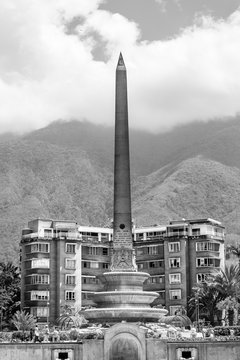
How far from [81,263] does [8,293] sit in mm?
10972

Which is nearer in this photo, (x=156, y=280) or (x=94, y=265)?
(x=156, y=280)

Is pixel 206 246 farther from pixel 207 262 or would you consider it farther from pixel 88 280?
pixel 88 280

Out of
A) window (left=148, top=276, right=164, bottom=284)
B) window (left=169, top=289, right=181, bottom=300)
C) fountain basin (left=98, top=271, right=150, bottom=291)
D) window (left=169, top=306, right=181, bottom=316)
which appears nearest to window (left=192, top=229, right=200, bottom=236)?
window (left=148, top=276, right=164, bottom=284)

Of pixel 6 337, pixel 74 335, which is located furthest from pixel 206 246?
pixel 74 335

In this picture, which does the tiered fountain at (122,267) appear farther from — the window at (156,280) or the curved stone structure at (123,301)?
the window at (156,280)

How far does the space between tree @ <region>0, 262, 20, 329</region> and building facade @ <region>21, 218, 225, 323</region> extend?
10.9ft

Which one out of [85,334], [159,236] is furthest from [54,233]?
[85,334]

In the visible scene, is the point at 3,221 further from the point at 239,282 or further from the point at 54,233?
the point at 239,282

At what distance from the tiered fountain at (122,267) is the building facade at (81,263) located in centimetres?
3832

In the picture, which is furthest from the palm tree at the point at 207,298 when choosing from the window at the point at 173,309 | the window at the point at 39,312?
the window at the point at 39,312

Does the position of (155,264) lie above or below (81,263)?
below

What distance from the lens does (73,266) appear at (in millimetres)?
108375

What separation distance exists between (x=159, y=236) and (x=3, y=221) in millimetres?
90569

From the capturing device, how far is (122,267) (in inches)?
2643
